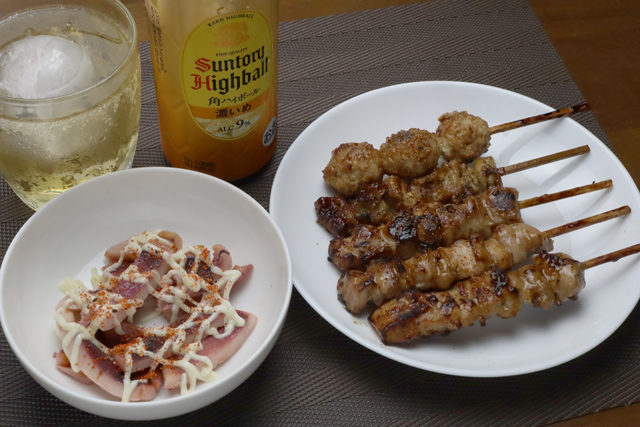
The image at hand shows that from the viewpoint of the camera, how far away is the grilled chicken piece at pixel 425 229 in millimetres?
2125

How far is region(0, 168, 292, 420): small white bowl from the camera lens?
70.9 inches

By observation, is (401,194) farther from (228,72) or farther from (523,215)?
(228,72)

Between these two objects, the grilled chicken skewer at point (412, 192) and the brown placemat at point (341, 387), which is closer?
the brown placemat at point (341, 387)

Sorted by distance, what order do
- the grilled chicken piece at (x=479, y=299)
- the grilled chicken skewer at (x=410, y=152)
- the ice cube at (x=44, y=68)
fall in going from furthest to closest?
A: the grilled chicken skewer at (x=410, y=152) → the ice cube at (x=44, y=68) → the grilled chicken piece at (x=479, y=299)

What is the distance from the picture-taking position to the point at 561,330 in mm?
2053

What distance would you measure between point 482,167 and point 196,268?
105 cm

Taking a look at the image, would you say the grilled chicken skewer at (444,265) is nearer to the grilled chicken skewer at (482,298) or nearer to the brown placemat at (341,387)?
the grilled chicken skewer at (482,298)

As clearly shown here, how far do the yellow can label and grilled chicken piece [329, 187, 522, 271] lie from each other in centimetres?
53

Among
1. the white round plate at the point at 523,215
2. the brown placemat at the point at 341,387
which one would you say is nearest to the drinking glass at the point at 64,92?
the brown placemat at the point at 341,387

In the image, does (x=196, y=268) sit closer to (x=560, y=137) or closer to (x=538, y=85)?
(x=560, y=137)

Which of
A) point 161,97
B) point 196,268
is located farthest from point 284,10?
point 196,268

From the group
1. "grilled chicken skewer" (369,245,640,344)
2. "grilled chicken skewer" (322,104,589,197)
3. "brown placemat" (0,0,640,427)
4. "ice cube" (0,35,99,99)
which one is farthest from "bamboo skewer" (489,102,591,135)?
"ice cube" (0,35,99,99)

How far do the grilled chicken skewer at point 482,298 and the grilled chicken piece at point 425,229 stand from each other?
181 mm

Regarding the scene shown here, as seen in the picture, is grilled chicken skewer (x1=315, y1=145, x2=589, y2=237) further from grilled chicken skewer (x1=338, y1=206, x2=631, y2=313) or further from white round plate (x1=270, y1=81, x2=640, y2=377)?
grilled chicken skewer (x1=338, y1=206, x2=631, y2=313)
